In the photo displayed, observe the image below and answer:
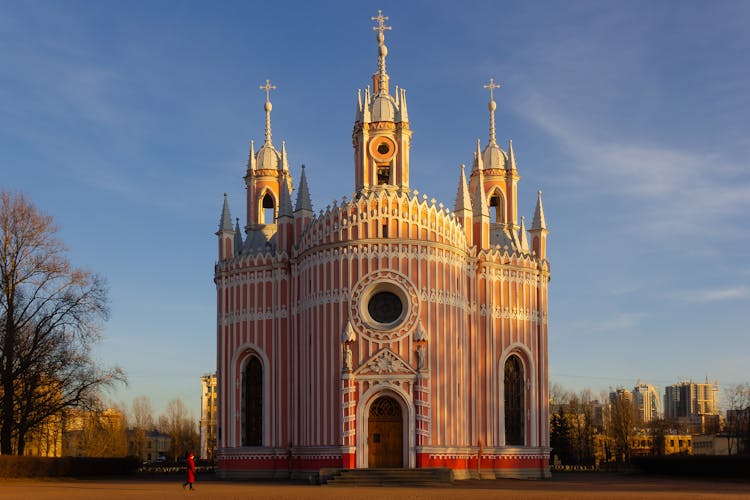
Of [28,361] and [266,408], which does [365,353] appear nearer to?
[266,408]

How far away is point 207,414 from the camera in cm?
16838

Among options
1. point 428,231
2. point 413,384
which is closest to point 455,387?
point 413,384

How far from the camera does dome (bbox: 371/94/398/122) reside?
2317 inches

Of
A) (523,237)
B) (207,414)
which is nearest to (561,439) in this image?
(523,237)

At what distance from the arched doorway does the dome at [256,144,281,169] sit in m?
20.3

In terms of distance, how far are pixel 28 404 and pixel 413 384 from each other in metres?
20.3

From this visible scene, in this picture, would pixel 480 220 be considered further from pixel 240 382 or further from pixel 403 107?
pixel 240 382

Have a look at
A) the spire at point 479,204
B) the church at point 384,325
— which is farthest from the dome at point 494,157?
the spire at point 479,204

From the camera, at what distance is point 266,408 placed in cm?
5756

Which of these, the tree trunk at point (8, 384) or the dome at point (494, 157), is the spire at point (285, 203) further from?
the tree trunk at point (8, 384)

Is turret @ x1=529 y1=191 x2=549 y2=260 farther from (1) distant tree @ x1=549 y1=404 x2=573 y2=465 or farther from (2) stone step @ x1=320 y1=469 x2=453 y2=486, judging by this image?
(1) distant tree @ x1=549 y1=404 x2=573 y2=465

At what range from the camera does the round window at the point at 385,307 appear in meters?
53.7

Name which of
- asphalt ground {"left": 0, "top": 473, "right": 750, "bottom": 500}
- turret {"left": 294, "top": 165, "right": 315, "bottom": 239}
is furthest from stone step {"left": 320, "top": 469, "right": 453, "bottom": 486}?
turret {"left": 294, "top": 165, "right": 315, "bottom": 239}

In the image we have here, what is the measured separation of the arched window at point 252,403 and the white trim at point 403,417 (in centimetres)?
838
